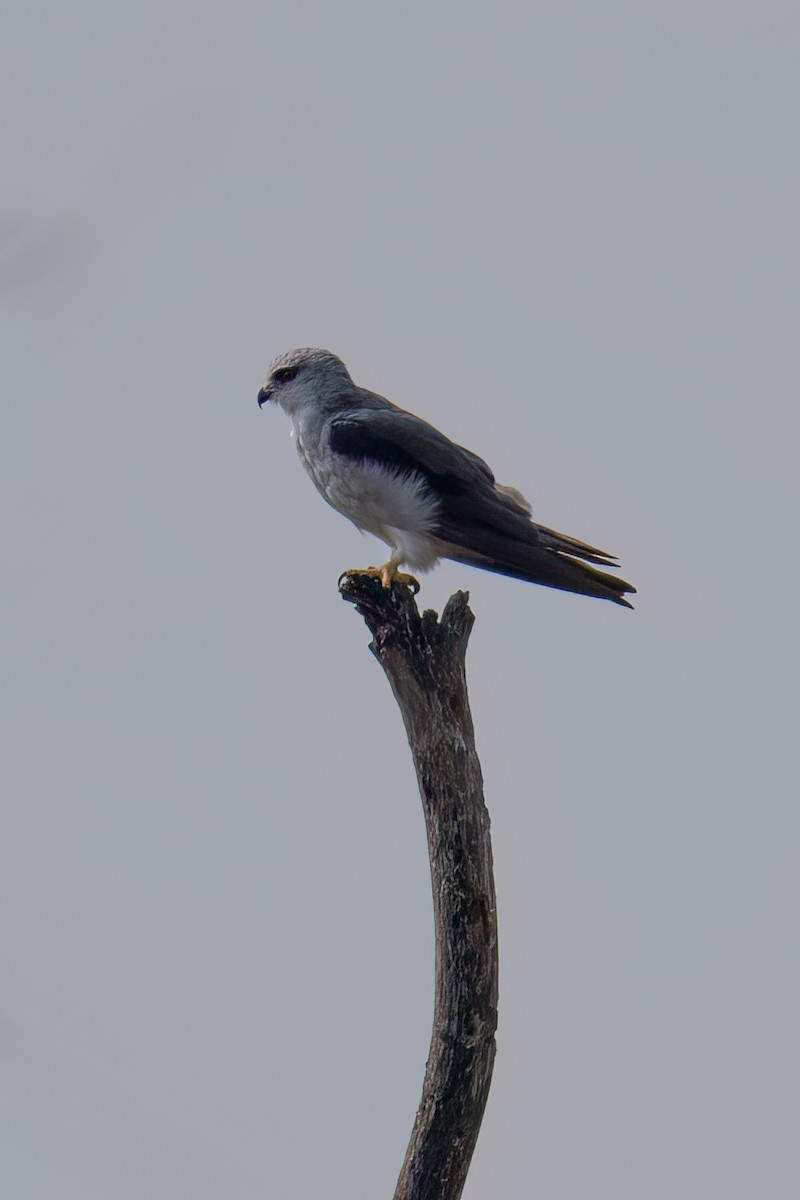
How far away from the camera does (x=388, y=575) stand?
8008 mm

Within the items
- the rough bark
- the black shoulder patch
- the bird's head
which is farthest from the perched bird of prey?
the rough bark

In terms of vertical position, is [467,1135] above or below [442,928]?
below

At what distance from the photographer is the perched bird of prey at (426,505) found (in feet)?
25.5

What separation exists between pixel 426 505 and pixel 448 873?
7.15ft

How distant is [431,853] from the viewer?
715 cm

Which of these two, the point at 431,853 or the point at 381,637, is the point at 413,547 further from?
the point at 431,853

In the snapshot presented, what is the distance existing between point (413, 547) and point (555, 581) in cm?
89

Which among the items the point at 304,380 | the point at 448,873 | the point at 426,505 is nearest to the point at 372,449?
the point at 426,505

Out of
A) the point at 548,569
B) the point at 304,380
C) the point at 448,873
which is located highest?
the point at 304,380

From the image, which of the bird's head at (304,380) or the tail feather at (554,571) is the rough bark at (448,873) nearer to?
the tail feather at (554,571)

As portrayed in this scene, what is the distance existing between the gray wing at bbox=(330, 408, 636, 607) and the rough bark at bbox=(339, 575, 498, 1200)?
28.3 inches

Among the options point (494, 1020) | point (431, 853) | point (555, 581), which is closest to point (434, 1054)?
point (494, 1020)

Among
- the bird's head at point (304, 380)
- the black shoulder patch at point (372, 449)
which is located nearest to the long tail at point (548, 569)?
the black shoulder patch at point (372, 449)

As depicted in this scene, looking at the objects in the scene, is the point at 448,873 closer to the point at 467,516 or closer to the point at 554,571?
the point at 554,571
